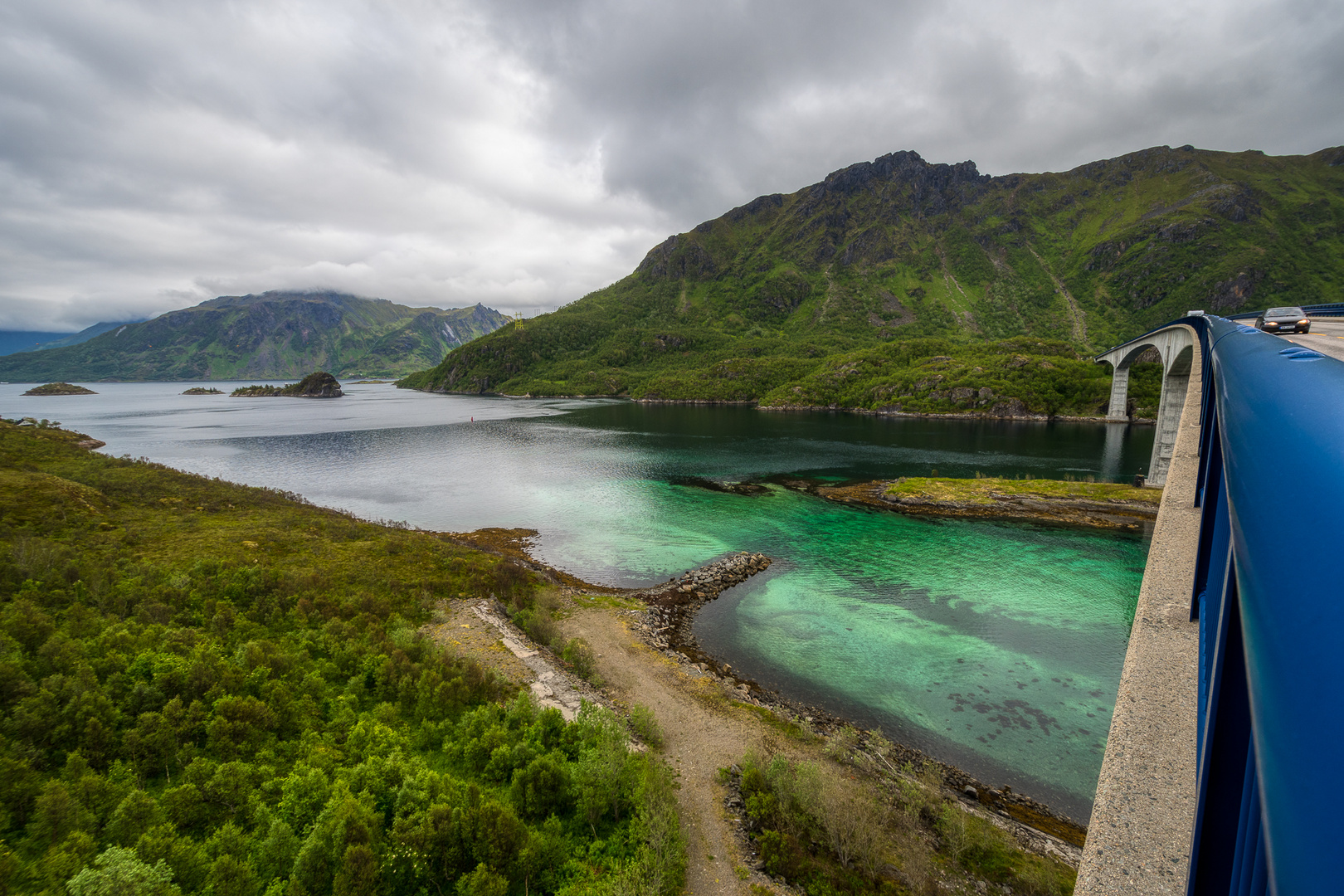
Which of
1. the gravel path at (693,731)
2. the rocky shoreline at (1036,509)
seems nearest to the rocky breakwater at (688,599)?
the gravel path at (693,731)

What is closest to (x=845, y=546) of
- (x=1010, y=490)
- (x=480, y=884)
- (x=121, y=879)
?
(x=1010, y=490)

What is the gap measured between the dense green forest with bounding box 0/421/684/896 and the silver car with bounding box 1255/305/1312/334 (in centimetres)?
3324

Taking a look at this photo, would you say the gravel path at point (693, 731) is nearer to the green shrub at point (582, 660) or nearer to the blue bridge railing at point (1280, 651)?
the green shrub at point (582, 660)

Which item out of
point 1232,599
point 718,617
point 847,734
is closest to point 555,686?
point 847,734

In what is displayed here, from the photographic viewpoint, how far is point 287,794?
1085 centimetres

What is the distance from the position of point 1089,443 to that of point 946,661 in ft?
242

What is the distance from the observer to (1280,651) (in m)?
1.75

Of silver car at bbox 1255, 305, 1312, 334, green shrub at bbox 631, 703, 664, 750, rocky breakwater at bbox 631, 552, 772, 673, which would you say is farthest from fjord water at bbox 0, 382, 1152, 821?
silver car at bbox 1255, 305, 1312, 334

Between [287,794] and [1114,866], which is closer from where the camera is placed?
[1114,866]

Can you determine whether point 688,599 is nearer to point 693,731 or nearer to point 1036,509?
point 693,731

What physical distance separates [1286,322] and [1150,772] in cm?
3196

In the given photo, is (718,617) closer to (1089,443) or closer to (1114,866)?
(1114,866)

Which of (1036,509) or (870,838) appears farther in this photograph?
(1036,509)

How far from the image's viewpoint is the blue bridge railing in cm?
118
